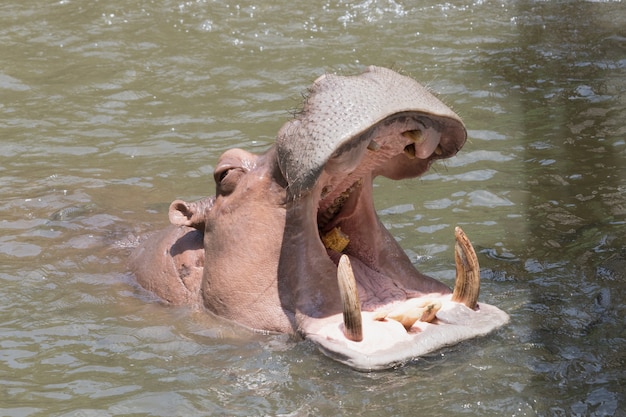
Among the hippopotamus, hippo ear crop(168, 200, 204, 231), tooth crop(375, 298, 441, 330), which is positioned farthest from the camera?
hippo ear crop(168, 200, 204, 231)

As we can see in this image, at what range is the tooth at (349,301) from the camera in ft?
13.5

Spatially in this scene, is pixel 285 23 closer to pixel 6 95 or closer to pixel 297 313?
Answer: pixel 6 95

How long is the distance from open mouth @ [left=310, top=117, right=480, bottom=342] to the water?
246 millimetres

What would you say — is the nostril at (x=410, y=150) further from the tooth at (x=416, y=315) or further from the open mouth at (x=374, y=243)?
the tooth at (x=416, y=315)

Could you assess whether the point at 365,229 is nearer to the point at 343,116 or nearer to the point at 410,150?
the point at 410,150

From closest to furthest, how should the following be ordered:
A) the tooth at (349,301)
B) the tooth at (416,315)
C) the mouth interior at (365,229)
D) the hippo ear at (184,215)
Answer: the tooth at (349,301) → the tooth at (416,315) → the mouth interior at (365,229) → the hippo ear at (184,215)

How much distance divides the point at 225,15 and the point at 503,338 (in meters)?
6.93

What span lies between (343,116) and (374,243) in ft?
3.23

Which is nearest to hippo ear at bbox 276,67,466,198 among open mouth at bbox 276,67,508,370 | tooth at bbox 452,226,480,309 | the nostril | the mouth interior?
open mouth at bbox 276,67,508,370

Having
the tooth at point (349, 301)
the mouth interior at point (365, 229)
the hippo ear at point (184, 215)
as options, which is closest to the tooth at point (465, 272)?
the mouth interior at point (365, 229)

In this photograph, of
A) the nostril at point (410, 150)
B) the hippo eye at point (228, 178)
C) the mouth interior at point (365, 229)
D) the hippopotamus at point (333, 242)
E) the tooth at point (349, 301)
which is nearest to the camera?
the tooth at point (349, 301)

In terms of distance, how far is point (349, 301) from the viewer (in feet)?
13.7

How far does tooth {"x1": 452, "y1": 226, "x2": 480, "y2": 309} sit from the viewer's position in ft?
14.6

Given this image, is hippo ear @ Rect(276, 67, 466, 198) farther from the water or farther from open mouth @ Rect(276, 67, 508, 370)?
the water
